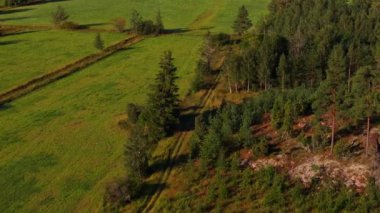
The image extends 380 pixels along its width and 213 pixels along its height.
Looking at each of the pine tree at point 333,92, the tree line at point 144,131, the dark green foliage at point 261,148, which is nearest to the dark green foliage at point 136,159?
the tree line at point 144,131

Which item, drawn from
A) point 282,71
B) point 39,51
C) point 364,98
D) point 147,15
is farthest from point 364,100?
point 147,15

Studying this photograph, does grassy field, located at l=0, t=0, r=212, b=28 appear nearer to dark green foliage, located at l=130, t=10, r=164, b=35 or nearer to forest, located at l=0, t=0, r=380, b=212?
dark green foliage, located at l=130, t=10, r=164, b=35

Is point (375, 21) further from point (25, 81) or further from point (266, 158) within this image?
point (25, 81)

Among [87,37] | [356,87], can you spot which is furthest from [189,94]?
[87,37]

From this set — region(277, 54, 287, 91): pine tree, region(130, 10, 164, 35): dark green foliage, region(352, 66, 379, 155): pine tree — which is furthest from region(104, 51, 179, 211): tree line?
region(130, 10, 164, 35): dark green foliage

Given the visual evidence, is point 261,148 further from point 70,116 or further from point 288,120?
point 70,116

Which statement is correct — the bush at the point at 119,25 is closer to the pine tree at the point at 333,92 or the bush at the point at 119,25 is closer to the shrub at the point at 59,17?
the shrub at the point at 59,17

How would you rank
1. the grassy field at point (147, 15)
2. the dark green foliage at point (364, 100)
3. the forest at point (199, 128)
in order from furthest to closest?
the grassy field at point (147, 15), the dark green foliage at point (364, 100), the forest at point (199, 128)
